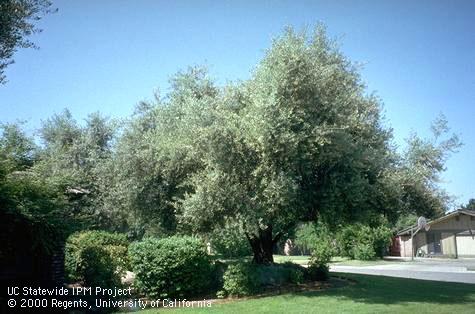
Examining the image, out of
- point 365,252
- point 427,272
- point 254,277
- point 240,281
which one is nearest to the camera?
point 240,281

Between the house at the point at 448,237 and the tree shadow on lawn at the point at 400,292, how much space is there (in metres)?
29.4

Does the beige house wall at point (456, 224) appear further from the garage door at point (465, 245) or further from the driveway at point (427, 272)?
the driveway at point (427, 272)

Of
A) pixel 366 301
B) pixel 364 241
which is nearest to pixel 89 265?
pixel 366 301

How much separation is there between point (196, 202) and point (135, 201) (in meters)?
6.12

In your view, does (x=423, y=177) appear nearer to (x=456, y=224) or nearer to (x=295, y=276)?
(x=295, y=276)

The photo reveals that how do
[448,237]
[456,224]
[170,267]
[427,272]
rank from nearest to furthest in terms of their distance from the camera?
[170,267]
[427,272]
[456,224]
[448,237]

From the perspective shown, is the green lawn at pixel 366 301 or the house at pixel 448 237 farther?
the house at pixel 448 237

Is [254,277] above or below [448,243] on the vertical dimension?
above

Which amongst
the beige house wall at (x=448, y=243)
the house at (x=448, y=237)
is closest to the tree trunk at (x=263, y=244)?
the house at (x=448, y=237)

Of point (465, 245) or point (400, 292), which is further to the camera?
point (465, 245)

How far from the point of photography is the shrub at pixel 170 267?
1498 centimetres

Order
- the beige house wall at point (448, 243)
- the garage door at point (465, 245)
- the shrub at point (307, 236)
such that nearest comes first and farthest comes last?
1. the shrub at point (307, 236)
2. the garage door at point (465, 245)
3. the beige house wall at point (448, 243)

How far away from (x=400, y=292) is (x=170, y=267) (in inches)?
337

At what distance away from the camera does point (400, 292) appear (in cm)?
1587
